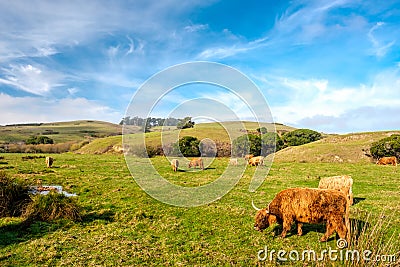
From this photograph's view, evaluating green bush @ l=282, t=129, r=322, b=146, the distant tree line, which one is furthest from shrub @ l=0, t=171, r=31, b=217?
green bush @ l=282, t=129, r=322, b=146

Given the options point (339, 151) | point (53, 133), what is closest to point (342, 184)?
point (339, 151)

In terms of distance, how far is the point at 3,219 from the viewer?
1162cm

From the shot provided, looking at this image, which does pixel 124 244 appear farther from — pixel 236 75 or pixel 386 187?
pixel 386 187

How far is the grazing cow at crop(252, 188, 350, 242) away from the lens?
913 cm

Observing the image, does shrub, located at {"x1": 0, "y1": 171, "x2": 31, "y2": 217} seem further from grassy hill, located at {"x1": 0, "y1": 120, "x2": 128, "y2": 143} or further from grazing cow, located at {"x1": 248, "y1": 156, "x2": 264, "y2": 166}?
grassy hill, located at {"x1": 0, "y1": 120, "x2": 128, "y2": 143}

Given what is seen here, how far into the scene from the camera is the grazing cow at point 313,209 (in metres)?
9.13

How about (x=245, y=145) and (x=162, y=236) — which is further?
(x=245, y=145)

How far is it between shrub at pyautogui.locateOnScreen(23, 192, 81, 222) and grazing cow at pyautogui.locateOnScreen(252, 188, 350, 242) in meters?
7.59

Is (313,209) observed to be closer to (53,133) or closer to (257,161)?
(257,161)

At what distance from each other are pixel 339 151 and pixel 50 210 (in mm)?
45820

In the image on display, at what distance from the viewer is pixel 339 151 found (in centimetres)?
4812

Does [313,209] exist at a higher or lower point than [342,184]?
lower

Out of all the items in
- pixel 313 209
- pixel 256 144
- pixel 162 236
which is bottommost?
pixel 162 236

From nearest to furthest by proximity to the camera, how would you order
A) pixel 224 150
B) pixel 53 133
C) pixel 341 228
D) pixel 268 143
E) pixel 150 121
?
1. pixel 341 228
2. pixel 150 121
3. pixel 268 143
4. pixel 224 150
5. pixel 53 133
